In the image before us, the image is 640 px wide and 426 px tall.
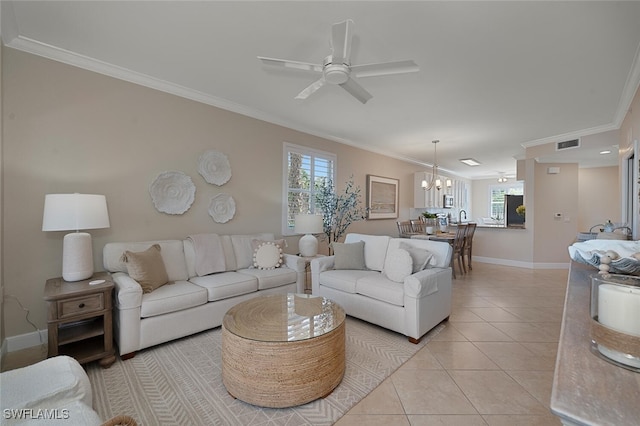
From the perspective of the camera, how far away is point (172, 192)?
3.51 m

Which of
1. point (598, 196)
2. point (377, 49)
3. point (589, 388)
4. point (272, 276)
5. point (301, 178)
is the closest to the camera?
point (589, 388)

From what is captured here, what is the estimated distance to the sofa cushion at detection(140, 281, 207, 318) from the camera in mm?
2516

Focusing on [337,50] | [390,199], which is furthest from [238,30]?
[390,199]

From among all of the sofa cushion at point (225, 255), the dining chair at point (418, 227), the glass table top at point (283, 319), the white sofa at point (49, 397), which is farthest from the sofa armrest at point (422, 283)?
the dining chair at point (418, 227)

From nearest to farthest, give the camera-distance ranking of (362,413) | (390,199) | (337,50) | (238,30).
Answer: (362,413) < (337,50) < (238,30) < (390,199)

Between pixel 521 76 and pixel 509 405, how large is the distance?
3103 millimetres

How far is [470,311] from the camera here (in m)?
3.62

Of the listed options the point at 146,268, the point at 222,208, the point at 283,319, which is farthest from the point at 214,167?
the point at 283,319

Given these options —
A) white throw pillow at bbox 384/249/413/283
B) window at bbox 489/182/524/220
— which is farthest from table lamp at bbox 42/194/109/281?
window at bbox 489/182/524/220

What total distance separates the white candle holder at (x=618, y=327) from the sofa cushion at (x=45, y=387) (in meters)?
→ 1.88

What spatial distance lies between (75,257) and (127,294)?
0.59 metres

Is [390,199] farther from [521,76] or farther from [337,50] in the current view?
[337,50]

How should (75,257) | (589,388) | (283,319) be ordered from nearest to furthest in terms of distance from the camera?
(589,388), (283,319), (75,257)

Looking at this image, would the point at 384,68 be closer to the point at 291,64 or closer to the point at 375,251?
the point at 291,64
